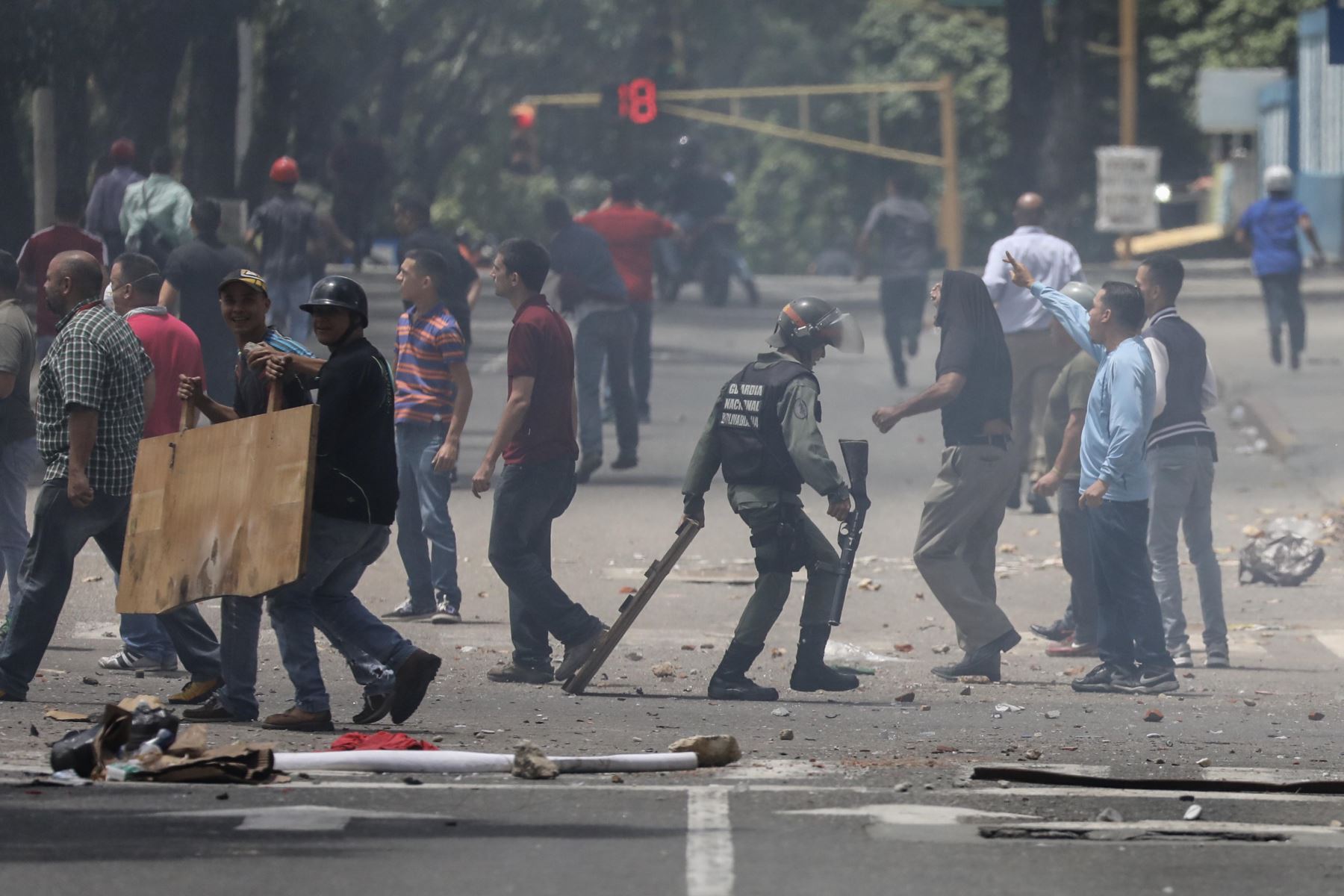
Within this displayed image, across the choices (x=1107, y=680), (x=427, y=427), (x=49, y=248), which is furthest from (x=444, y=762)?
(x=49, y=248)

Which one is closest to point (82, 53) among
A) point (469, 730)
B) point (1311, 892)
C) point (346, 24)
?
point (346, 24)

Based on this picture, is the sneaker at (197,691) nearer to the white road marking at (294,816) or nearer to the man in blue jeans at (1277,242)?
the white road marking at (294,816)

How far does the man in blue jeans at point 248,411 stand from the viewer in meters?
8.13

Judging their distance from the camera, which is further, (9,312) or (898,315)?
(898,315)

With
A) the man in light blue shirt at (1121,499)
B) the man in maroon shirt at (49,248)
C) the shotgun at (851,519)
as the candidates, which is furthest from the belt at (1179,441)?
the man in maroon shirt at (49,248)

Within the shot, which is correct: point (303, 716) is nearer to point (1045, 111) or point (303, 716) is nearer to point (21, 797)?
point (21, 797)

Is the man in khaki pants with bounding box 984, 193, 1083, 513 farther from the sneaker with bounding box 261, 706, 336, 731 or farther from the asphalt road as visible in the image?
the sneaker with bounding box 261, 706, 336, 731

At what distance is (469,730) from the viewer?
333 inches

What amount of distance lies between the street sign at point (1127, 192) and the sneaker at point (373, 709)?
1034 inches

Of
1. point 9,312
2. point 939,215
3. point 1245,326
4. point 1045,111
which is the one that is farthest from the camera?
point 939,215

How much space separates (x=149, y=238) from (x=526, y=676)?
8.53m

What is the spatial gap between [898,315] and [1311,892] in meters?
15.1

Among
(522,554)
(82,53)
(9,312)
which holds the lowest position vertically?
(522,554)

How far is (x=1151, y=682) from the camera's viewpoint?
9.95 metres
